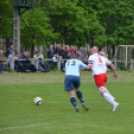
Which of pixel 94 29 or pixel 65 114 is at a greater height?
pixel 94 29

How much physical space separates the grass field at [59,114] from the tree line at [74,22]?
641 inches

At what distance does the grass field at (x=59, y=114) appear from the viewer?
7.70m

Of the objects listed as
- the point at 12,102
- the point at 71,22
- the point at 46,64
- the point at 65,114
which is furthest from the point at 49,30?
the point at 65,114

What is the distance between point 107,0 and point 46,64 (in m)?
14.9

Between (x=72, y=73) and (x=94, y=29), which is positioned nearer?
(x=72, y=73)

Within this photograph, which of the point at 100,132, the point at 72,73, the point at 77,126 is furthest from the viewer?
the point at 72,73

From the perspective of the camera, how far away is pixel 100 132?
7395 millimetres

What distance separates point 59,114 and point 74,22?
2475 cm

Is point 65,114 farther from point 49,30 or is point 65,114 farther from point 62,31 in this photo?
point 62,31

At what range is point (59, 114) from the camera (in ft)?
32.0

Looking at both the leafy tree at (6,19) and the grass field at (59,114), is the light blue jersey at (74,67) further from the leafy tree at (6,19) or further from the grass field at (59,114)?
the leafy tree at (6,19)

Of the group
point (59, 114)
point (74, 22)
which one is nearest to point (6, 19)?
point (74, 22)

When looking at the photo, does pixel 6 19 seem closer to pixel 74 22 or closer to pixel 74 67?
pixel 74 22

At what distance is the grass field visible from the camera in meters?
7.70
